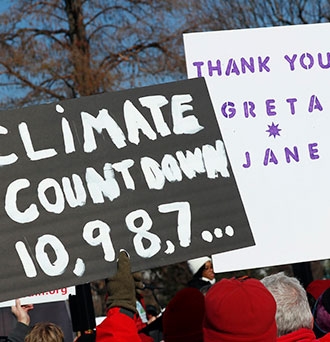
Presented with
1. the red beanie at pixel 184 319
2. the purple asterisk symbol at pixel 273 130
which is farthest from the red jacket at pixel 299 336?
the purple asterisk symbol at pixel 273 130

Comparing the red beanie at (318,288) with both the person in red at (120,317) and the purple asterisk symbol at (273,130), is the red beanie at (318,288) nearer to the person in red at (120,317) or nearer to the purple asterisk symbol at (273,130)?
the purple asterisk symbol at (273,130)

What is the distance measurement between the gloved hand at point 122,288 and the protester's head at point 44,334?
40.7 inches

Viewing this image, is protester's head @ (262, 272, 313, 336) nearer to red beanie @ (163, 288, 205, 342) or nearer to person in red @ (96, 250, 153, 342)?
red beanie @ (163, 288, 205, 342)

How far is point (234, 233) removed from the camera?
3330 mm

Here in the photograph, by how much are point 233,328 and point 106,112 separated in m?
1.16

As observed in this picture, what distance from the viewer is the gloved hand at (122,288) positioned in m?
2.87

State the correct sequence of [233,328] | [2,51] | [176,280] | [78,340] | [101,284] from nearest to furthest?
[233,328], [78,340], [2,51], [101,284], [176,280]

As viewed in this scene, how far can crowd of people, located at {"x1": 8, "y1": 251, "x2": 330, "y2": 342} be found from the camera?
7.80 ft

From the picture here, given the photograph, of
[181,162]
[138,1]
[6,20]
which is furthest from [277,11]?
[181,162]

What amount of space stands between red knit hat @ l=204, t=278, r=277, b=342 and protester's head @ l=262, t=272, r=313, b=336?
0.38 meters

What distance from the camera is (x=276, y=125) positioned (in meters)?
4.36

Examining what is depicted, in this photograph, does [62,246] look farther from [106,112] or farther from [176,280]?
[176,280]

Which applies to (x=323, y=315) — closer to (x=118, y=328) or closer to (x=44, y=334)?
(x=118, y=328)

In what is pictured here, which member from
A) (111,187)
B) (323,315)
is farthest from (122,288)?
(323,315)
